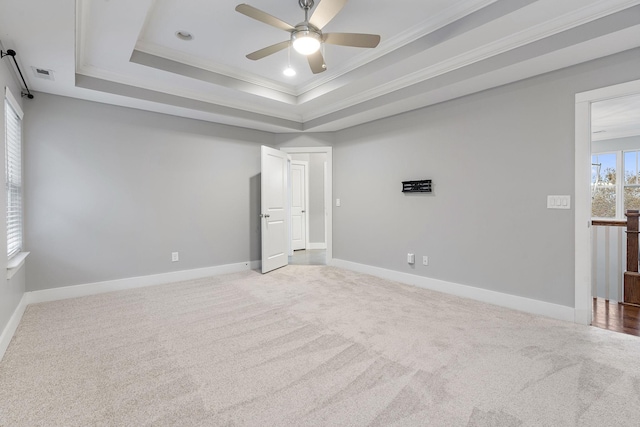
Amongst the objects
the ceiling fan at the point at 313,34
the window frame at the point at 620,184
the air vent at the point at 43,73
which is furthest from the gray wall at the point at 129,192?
the window frame at the point at 620,184

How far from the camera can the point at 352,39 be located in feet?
7.89

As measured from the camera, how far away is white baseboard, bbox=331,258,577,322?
2.91 meters

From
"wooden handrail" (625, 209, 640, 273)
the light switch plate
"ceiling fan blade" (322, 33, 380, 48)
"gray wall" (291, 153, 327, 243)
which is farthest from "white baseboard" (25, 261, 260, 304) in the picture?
"wooden handrail" (625, 209, 640, 273)

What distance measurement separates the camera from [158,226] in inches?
167

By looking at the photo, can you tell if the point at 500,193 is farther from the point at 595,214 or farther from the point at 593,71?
the point at 595,214

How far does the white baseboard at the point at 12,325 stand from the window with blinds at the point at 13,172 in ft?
1.71

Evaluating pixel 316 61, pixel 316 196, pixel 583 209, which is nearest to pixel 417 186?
pixel 583 209

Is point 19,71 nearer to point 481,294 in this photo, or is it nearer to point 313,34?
point 313,34

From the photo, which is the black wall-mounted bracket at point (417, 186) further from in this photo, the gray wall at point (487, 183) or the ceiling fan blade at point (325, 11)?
the ceiling fan blade at point (325, 11)

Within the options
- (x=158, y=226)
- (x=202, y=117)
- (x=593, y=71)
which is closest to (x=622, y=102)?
(x=593, y=71)

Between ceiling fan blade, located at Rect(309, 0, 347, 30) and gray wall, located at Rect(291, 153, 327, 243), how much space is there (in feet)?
16.4

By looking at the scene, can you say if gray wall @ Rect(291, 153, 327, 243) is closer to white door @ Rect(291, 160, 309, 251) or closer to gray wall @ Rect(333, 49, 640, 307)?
white door @ Rect(291, 160, 309, 251)

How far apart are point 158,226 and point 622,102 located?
6731 millimetres

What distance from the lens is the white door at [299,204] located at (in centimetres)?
717
